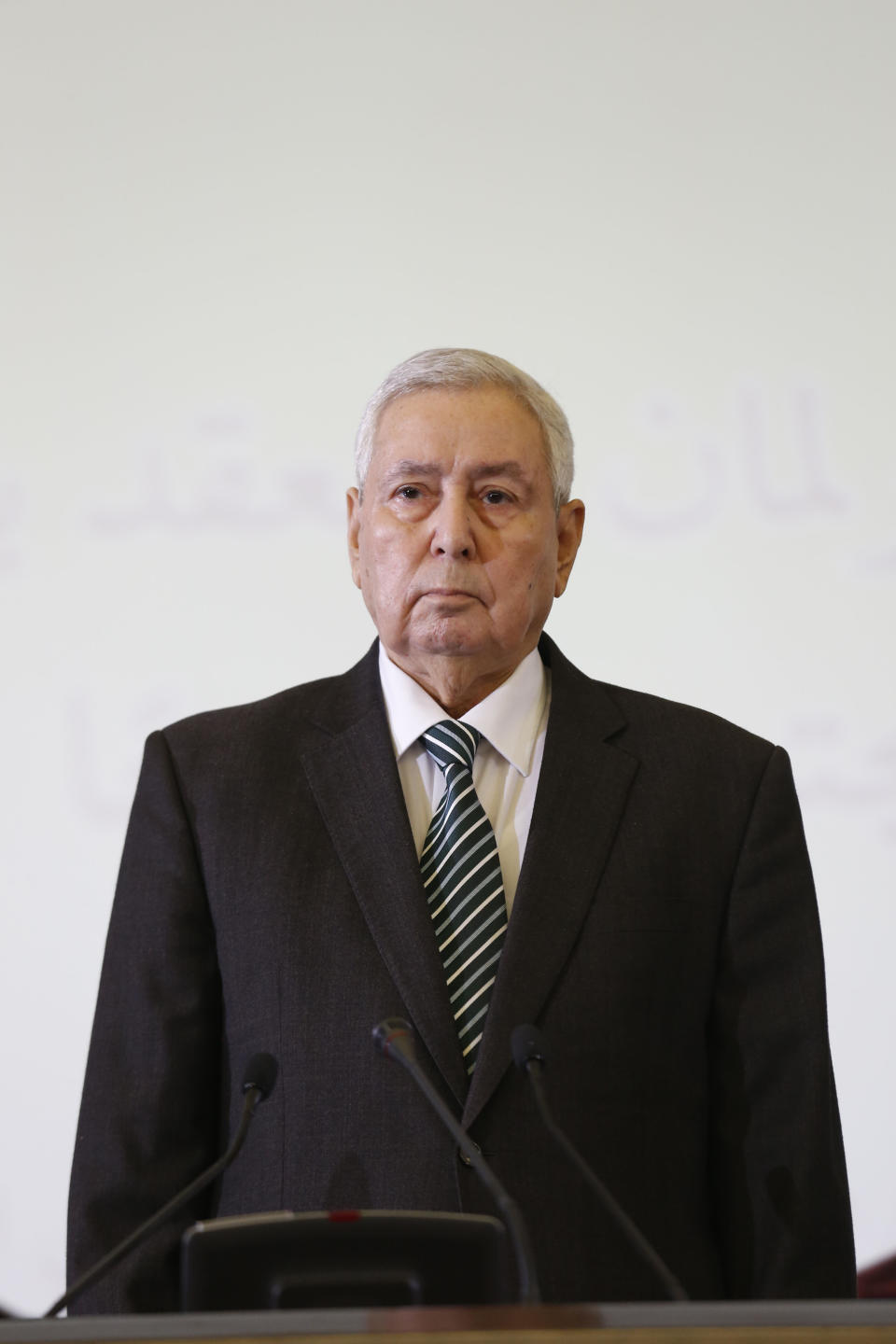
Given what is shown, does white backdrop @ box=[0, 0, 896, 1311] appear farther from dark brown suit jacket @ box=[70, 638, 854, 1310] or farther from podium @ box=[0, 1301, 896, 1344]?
podium @ box=[0, 1301, 896, 1344]

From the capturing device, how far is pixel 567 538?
217 cm

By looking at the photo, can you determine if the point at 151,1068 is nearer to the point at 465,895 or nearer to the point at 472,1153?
the point at 465,895

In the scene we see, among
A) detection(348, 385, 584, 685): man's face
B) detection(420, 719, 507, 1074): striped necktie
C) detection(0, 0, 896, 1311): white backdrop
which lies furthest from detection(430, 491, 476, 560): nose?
detection(0, 0, 896, 1311): white backdrop

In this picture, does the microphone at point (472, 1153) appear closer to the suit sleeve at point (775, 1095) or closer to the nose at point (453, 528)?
the suit sleeve at point (775, 1095)

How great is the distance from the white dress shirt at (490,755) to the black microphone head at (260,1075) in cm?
40

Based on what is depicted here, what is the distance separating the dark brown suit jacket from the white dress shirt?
1.5 inches

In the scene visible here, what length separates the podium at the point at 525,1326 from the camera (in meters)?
1.04

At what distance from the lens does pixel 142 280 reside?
9.59ft

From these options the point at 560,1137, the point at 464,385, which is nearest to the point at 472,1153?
the point at 560,1137

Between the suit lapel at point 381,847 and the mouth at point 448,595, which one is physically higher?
the mouth at point 448,595

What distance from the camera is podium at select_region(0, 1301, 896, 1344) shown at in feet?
3.40

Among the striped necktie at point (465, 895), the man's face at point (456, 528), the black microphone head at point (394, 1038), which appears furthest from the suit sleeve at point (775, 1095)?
the black microphone head at point (394, 1038)

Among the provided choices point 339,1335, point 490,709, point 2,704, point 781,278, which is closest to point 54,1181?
point 2,704

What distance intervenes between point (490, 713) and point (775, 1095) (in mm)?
572
